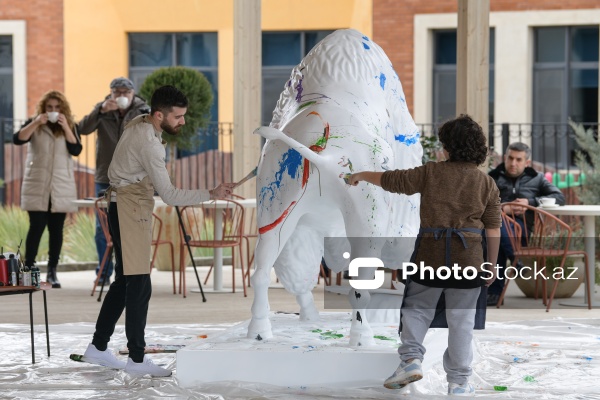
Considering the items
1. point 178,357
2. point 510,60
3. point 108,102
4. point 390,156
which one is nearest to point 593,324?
point 390,156

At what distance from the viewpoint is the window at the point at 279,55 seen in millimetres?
17125

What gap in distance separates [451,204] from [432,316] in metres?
0.51

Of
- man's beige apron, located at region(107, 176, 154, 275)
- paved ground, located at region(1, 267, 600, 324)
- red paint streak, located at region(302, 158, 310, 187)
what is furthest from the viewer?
paved ground, located at region(1, 267, 600, 324)

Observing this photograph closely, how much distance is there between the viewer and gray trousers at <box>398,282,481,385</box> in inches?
185

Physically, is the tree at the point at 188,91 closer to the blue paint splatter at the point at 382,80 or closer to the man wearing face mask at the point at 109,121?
the man wearing face mask at the point at 109,121

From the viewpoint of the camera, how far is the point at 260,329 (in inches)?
204

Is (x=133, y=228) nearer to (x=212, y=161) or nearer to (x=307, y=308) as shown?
(x=307, y=308)

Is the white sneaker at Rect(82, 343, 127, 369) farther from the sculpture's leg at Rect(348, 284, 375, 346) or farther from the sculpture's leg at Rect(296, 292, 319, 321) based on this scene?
the sculpture's leg at Rect(348, 284, 375, 346)

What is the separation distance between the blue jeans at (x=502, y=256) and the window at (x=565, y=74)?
26.3 feet

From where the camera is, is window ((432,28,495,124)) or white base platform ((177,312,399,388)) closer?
white base platform ((177,312,399,388))

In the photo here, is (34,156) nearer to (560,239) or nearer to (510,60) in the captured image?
(560,239)

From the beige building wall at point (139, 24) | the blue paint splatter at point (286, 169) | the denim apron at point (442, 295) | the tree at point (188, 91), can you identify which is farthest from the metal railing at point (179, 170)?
the denim apron at point (442, 295)

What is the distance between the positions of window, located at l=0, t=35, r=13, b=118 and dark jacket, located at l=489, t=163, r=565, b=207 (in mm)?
10563

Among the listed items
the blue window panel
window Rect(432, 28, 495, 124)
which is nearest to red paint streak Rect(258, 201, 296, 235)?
window Rect(432, 28, 495, 124)
